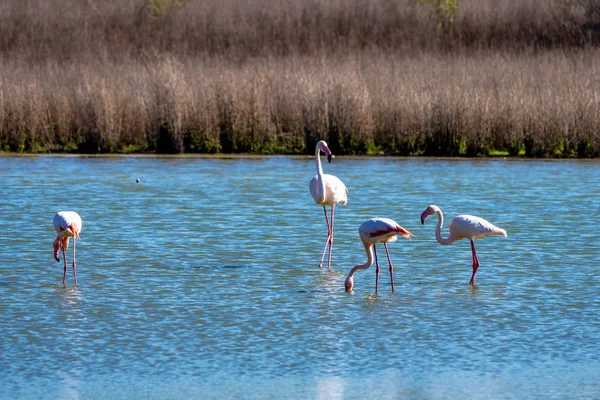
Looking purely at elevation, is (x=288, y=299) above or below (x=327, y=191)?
below

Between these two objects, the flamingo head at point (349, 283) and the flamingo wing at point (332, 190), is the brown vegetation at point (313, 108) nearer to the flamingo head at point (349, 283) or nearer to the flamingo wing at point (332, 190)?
the flamingo wing at point (332, 190)

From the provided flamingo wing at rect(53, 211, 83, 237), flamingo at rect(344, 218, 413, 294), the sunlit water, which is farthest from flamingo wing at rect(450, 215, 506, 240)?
flamingo wing at rect(53, 211, 83, 237)

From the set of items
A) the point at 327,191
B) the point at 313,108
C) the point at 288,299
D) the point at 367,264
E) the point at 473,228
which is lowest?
the point at 288,299

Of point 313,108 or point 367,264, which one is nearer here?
point 367,264

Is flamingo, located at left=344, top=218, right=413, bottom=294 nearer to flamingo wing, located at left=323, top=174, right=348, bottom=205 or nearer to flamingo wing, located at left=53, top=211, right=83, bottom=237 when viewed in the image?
flamingo wing, located at left=323, top=174, right=348, bottom=205

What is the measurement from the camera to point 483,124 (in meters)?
16.5

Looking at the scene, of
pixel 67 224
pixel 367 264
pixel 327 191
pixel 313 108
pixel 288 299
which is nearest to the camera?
pixel 288 299

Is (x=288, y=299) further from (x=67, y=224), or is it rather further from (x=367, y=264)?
(x=67, y=224)

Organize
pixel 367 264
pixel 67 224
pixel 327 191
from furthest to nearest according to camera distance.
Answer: pixel 327 191 → pixel 67 224 → pixel 367 264

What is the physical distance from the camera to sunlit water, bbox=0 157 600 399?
5477 mm

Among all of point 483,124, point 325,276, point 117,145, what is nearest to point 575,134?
point 483,124

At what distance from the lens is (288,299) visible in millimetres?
7340

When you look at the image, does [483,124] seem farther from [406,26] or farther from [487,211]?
[406,26]

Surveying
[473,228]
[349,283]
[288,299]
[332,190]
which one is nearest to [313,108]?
[332,190]
